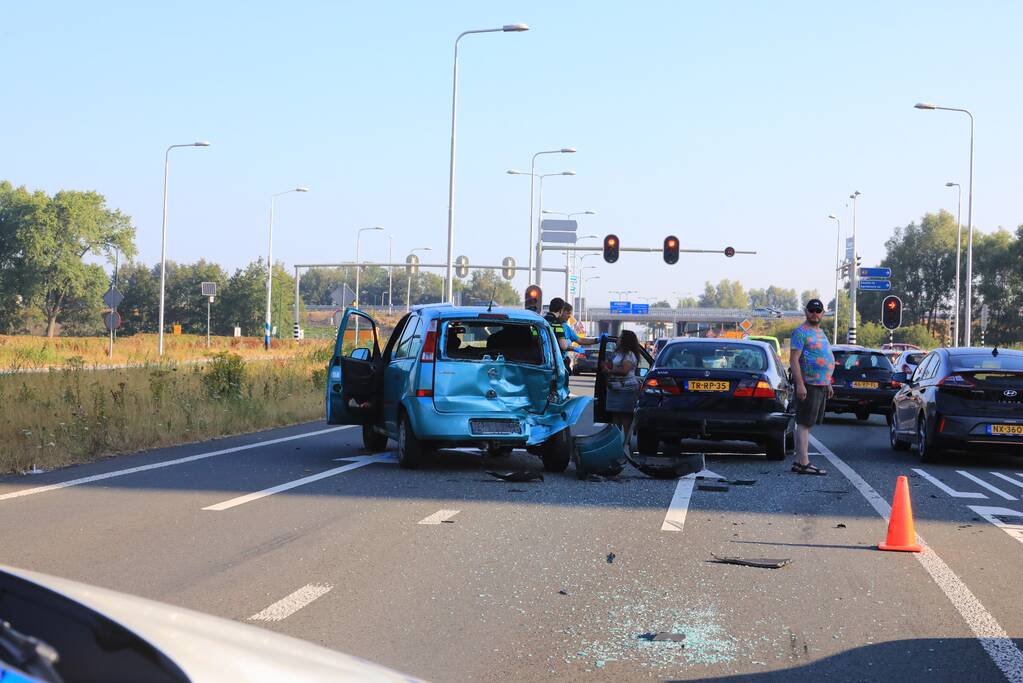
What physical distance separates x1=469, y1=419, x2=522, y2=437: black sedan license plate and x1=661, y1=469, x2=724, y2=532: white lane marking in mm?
1849

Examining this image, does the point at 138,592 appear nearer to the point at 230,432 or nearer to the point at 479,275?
the point at 230,432

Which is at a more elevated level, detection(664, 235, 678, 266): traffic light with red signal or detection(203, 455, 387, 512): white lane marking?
detection(664, 235, 678, 266): traffic light with red signal

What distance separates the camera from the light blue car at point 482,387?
1475 cm

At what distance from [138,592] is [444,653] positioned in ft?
7.16

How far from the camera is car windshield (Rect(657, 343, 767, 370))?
58.0 ft

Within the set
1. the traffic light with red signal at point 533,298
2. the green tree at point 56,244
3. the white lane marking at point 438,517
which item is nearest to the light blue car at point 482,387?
the white lane marking at point 438,517

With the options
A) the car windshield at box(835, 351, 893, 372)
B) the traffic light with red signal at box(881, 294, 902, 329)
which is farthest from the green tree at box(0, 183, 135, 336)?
the car windshield at box(835, 351, 893, 372)

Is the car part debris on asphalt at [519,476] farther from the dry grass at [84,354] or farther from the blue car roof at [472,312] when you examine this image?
the dry grass at [84,354]

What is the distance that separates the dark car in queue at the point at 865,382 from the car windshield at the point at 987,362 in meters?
9.18

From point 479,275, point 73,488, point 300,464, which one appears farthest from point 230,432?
point 479,275

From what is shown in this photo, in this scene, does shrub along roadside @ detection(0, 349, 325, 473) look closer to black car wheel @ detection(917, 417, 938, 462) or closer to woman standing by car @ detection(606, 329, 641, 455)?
woman standing by car @ detection(606, 329, 641, 455)

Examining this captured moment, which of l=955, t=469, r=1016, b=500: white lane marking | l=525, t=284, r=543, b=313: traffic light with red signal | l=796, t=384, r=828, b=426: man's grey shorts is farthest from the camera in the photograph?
l=525, t=284, r=543, b=313: traffic light with red signal

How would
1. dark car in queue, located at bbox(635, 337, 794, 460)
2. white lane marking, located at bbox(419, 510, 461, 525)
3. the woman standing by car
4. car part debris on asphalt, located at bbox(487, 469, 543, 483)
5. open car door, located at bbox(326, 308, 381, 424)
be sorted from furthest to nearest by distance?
dark car in queue, located at bbox(635, 337, 794, 460), the woman standing by car, open car door, located at bbox(326, 308, 381, 424), car part debris on asphalt, located at bbox(487, 469, 543, 483), white lane marking, located at bbox(419, 510, 461, 525)

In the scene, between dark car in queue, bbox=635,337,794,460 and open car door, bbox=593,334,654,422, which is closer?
open car door, bbox=593,334,654,422
